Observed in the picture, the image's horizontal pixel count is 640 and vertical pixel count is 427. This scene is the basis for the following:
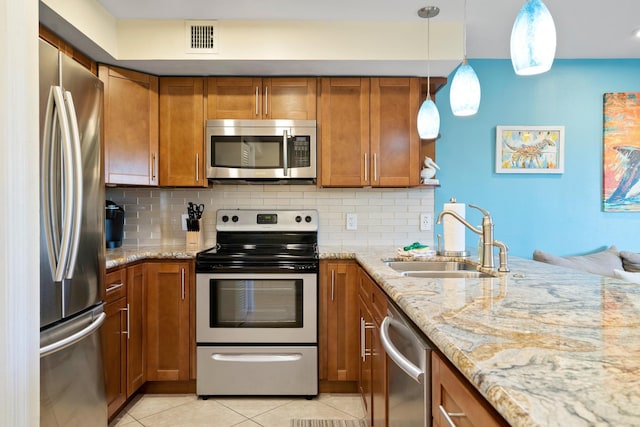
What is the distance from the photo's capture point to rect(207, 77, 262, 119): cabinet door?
2809 millimetres

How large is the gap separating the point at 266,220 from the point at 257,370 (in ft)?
3.52

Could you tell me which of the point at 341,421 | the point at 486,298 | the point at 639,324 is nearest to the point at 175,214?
the point at 341,421

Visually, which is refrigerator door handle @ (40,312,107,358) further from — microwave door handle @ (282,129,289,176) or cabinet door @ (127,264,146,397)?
microwave door handle @ (282,129,289,176)

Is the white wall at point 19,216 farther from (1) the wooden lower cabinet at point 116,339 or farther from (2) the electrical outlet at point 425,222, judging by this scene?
(2) the electrical outlet at point 425,222

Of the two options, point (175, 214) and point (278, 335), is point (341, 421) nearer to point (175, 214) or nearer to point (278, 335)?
point (278, 335)

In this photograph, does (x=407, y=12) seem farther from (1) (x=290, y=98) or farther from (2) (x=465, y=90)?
(2) (x=465, y=90)

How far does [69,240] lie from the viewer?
A: 140cm

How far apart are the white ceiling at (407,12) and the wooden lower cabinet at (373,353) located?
160cm

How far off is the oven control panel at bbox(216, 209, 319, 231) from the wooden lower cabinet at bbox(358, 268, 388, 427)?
2.79 ft

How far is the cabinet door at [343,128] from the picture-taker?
9.23ft

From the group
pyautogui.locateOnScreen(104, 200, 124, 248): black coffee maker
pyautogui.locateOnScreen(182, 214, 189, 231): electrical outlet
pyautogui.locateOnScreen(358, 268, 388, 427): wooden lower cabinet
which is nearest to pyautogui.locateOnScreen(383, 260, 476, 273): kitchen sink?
pyautogui.locateOnScreen(358, 268, 388, 427): wooden lower cabinet

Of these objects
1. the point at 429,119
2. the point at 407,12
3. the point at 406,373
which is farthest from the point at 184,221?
the point at 406,373

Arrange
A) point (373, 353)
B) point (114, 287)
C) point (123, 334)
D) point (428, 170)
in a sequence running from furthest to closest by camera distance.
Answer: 1. point (428, 170)
2. point (123, 334)
3. point (114, 287)
4. point (373, 353)

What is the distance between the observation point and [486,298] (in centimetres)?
115
